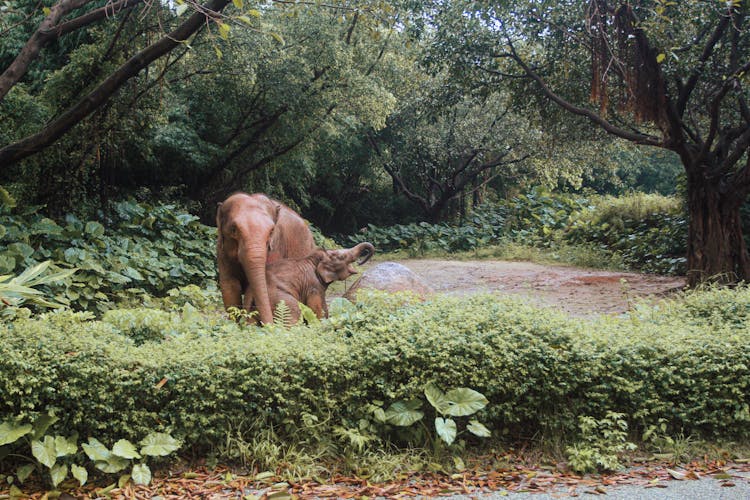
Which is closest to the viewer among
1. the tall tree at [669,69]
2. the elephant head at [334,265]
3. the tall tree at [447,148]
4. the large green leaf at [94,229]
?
the elephant head at [334,265]

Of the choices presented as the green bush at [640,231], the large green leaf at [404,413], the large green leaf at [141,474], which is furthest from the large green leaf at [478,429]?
the green bush at [640,231]

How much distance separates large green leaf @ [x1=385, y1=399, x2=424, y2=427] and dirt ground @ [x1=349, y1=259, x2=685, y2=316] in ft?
19.0

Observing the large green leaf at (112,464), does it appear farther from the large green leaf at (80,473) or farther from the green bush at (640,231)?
the green bush at (640,231)

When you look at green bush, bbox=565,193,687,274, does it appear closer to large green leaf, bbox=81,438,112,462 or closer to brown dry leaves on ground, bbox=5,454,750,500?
brown dry leaves on ground, bbox=5,454,750,500

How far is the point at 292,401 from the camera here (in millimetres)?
4422

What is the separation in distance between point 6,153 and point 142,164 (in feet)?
24.7

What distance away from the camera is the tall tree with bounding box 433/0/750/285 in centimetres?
1021

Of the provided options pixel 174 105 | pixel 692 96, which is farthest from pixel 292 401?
pixel 174 105

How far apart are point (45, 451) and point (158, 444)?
2.03 feet

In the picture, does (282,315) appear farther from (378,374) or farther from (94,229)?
(94,229)

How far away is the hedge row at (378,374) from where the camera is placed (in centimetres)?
426

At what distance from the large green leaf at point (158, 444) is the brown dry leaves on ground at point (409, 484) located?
0.64 ft

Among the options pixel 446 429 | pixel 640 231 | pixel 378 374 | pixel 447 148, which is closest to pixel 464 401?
pixel 446 429

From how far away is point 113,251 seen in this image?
38.3 feet
